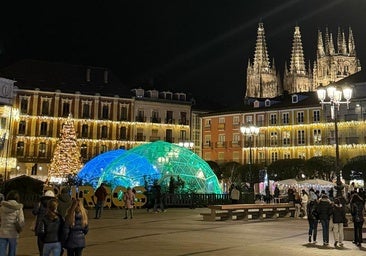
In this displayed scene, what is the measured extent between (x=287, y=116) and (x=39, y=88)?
36.3m

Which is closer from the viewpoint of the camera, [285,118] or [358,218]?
[358,218]

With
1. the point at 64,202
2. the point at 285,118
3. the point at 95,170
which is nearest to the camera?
the point at 64,202

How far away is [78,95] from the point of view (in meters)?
68.6

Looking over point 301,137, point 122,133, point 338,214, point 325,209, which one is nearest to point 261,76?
point 301,137

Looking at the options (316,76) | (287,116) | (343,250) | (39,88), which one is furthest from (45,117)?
(316,76)

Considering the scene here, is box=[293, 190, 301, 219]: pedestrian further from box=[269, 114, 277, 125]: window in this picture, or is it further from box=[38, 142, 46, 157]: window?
box=[38, 142, 46, 157]: window

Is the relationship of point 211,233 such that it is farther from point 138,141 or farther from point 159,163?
point 138,141

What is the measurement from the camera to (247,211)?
23.9m

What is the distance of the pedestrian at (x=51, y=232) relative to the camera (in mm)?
7891

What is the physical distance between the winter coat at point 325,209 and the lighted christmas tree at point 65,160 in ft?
87.8

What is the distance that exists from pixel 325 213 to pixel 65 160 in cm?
2865

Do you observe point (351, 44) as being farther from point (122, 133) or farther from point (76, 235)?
point (76, 235)

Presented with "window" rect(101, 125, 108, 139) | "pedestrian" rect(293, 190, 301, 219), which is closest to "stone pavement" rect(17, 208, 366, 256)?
"pedestrian" rect(293, 190, 301, 219)

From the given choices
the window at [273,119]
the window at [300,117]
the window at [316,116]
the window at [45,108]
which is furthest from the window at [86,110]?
the window at [316,116]
